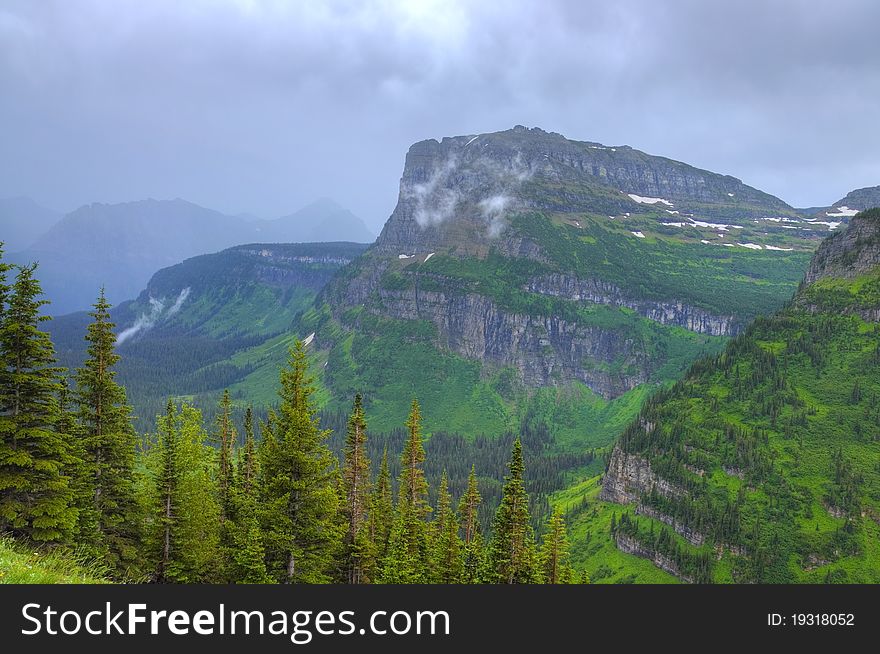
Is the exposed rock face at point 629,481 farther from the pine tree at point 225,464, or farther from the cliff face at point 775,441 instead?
the pine tree at point 225,464

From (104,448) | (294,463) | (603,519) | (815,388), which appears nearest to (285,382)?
(294,463)

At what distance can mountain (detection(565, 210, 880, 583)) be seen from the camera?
122562 millimetres

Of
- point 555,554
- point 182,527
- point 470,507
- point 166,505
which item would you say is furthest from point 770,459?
point 166,505

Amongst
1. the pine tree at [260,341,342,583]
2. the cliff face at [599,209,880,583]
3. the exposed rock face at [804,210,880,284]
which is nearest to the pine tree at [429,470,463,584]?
the pine tree at [260,341,342,583]

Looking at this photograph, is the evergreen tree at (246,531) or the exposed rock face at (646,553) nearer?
the evergreen tree at (246,531)

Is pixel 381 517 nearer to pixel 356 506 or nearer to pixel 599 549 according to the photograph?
pixel 356 506

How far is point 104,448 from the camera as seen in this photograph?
36.9 metres

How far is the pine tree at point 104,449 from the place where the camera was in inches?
1385

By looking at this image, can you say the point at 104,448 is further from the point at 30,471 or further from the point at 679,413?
the point at 679,413

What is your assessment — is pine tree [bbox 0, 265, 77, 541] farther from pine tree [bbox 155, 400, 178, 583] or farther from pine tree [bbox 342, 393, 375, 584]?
pine tree [bbox 342, 393, 375, 584]

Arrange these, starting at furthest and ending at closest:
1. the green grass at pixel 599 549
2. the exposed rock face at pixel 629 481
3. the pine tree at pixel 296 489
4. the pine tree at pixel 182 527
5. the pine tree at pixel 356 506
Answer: the exposed rock face at pixel 629 481 < the green grass at pixel 599 549 < the pine tree at pixel 356 506 < the pine tree at pixel 182 527 < the pine tree at pixel 296 489

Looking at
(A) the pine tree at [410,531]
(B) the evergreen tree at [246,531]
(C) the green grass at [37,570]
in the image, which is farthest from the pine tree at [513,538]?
(C) the green grass at [37,570]

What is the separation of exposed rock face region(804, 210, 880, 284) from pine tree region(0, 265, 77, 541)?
22895 cm

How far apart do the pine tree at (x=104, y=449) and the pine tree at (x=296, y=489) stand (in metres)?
10.6
